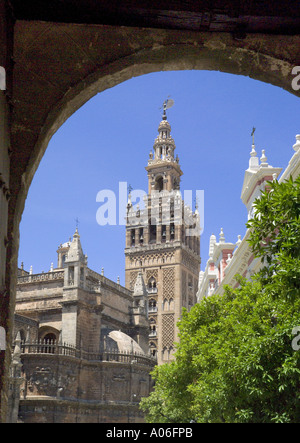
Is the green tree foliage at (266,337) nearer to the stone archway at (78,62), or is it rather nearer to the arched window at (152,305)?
the stone archway at (78,62)

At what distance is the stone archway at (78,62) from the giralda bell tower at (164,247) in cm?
5794

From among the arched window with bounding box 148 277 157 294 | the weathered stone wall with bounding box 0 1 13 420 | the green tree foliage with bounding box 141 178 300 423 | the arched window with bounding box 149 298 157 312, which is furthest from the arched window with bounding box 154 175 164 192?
the weathered stone wall with bounding box 0 1 13 420

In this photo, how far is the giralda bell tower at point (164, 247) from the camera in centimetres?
6259

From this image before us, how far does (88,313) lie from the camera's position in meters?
39.9

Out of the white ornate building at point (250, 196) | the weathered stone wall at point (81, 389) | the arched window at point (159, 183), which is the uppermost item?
the arched window at point (159, 183)

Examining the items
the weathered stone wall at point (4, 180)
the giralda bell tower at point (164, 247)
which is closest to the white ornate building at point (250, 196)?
the weathered stone wall at point (4, 180)

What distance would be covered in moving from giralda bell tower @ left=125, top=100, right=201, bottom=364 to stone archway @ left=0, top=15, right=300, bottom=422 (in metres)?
57.9

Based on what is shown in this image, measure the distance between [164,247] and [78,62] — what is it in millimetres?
61791

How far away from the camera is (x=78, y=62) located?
155 inches

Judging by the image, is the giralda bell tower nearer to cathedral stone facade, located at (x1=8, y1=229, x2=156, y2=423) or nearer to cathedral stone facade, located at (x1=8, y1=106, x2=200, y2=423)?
cathedral stone facade, located at (x1=8, y1=106, x2=200, y2=423)

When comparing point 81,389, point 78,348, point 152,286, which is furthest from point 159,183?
point 81,389

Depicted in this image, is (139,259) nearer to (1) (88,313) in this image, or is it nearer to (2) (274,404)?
(1) (88,313)

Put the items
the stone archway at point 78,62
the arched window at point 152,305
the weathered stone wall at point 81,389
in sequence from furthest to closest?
the arched window at point 152,305, the weathered stone wall at point 81,389, the stone archway at point 78,62

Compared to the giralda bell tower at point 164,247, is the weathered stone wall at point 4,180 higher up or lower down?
lower down
